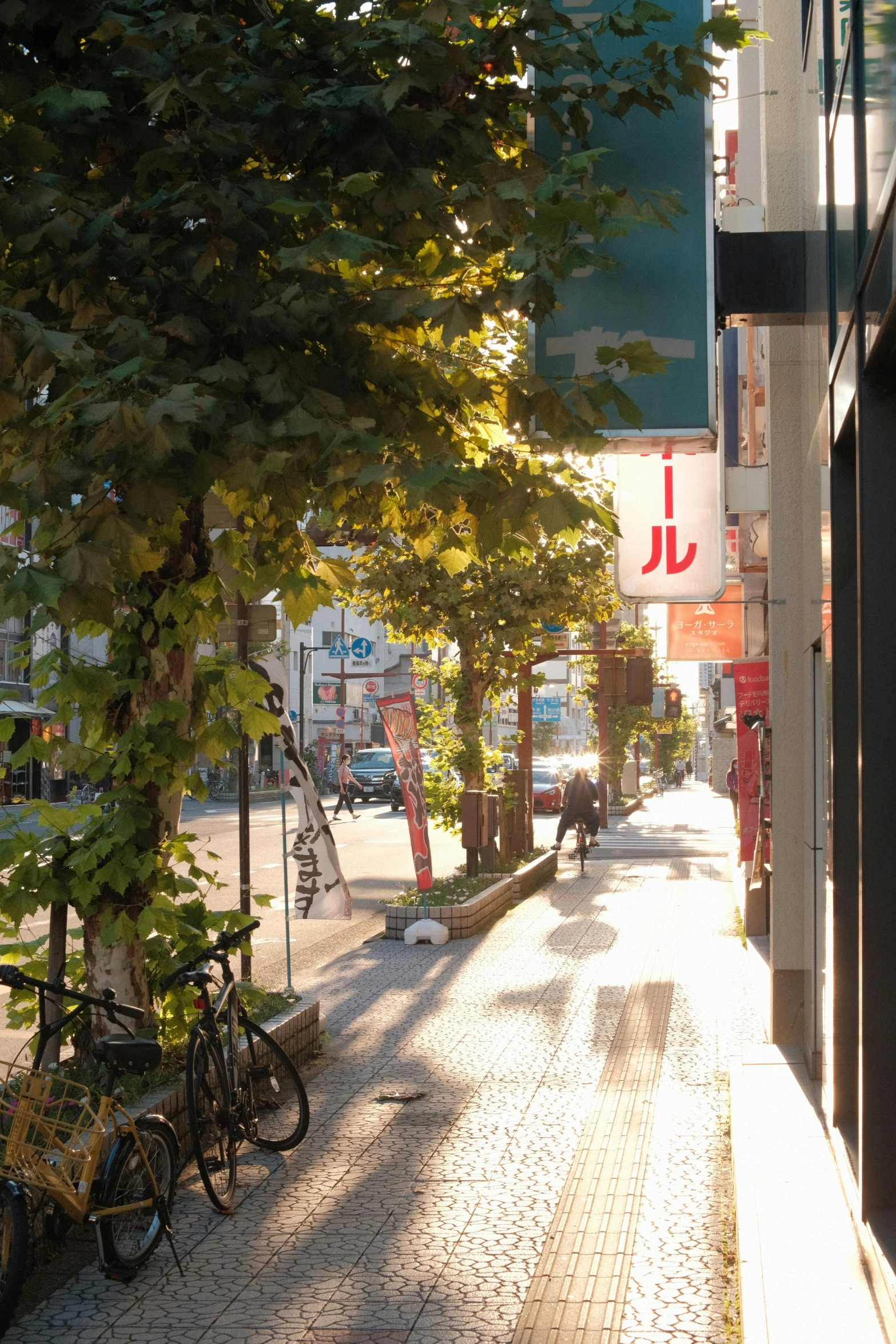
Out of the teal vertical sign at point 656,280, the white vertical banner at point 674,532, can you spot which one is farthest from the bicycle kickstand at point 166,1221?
the white vertical banner at point 674,532

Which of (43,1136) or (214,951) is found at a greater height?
(214,951)

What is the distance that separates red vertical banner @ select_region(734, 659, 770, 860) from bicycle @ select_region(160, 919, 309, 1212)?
26.5 feet

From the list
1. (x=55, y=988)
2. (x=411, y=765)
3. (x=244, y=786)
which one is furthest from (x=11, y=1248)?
(x=411, y=765)

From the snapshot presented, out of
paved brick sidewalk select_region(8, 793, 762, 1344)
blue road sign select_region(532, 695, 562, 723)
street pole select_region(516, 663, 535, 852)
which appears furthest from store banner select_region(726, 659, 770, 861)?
blue road sign select_region(532, 695, 562, 723)

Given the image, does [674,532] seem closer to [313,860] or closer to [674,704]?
[313,860]

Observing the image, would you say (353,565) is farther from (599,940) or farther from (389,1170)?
(389,1170)

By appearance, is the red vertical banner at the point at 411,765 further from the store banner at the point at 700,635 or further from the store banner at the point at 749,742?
the store banner at the point at 700,635

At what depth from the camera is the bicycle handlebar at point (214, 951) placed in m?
6.28

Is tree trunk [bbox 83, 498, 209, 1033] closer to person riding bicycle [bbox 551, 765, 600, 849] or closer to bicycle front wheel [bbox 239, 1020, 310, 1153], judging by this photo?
bicycle front wheel [bbox 239, 1020, 310, 1153]

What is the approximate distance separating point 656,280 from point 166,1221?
4.56 meters

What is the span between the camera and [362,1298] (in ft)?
16.9

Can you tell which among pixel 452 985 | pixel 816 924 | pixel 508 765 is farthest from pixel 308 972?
pixel 508 765

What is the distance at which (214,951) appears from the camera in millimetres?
6797

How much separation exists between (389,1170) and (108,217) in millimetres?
4370
